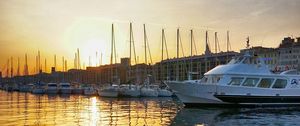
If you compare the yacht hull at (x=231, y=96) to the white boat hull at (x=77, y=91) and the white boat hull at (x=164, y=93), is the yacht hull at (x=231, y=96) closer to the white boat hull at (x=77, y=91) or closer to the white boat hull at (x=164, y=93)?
the white boat hull at (x=164, y=93)

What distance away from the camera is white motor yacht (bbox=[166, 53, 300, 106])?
149 feet

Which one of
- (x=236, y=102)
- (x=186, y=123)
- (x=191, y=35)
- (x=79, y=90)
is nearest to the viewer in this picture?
(x=186, y=123)

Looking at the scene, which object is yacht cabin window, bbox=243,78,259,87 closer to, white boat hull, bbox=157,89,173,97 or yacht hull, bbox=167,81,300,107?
yacht hull, bbox=167,81,300,107

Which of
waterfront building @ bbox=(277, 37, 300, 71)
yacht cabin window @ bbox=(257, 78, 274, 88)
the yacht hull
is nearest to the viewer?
the yacht hull

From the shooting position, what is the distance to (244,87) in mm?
45344

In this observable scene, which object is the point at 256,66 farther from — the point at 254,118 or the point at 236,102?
the point at 254,118

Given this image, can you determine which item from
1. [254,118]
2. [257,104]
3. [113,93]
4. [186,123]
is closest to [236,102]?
[257,104]

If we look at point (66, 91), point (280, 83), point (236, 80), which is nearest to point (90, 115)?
point (236, 80)

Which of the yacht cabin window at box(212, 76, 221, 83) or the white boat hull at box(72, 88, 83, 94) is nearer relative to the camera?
the yacht cabin window at box(212, 76, 221, 83)

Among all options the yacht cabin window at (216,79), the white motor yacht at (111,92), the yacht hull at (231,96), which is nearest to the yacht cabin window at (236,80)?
the yacht hull at (231,96)

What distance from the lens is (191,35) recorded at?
9581 centimetres

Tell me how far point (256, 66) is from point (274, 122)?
14506 millimetres

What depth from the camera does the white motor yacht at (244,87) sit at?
4528 centimetres

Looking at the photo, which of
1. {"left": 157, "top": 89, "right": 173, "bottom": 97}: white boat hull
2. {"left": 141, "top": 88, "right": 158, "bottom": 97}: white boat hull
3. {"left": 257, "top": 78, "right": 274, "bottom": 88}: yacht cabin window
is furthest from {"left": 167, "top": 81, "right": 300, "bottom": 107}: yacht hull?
{"left": 157, "top": 89, "right": 173, "bottom": 97}: white boat hull
